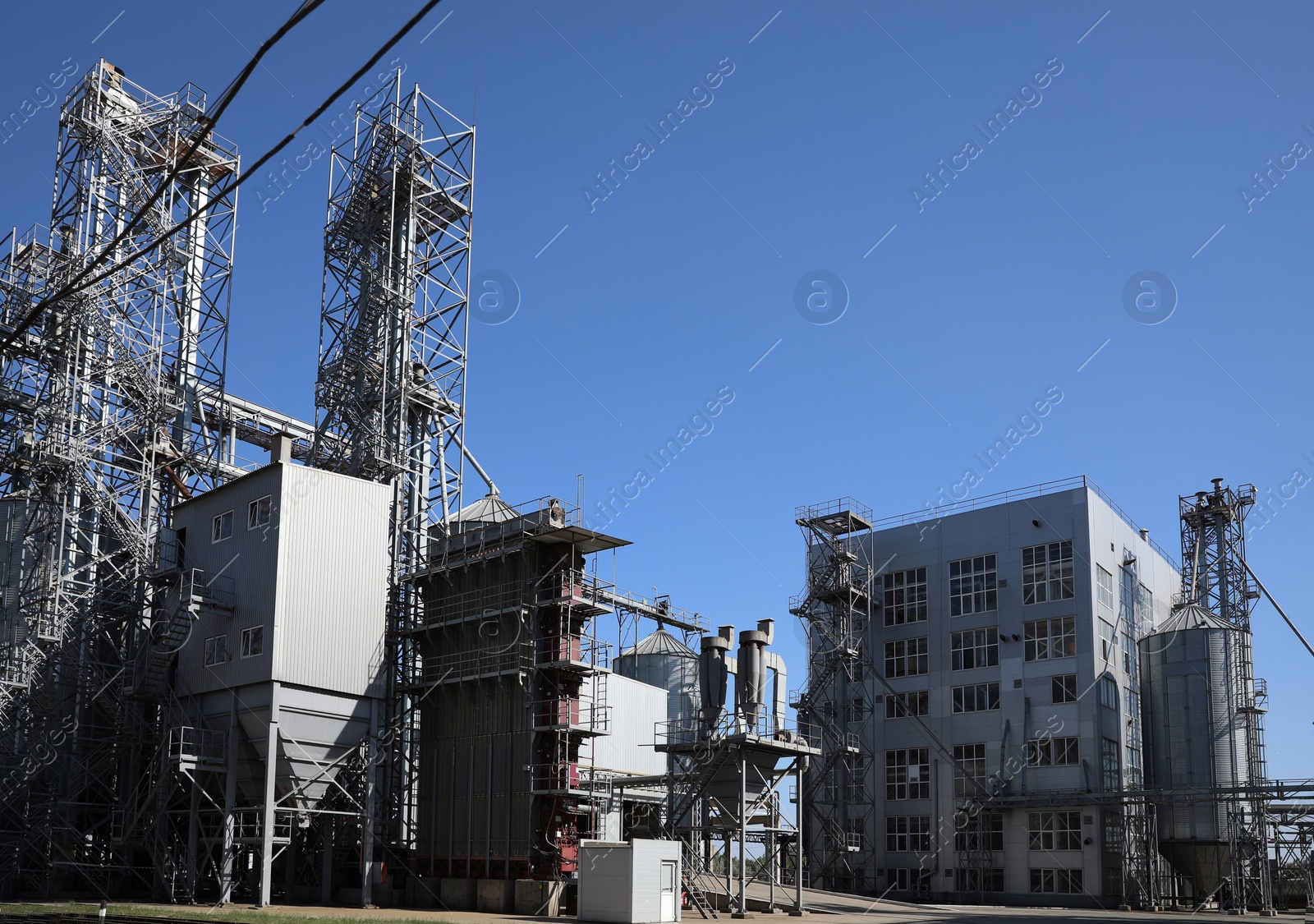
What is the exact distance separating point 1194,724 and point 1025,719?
8715 mm

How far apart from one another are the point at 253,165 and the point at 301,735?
33.6m

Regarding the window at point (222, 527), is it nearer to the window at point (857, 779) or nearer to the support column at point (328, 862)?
the support column at point (328, 862)

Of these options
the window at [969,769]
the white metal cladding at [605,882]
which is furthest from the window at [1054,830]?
the white metal cladding at [605,882]

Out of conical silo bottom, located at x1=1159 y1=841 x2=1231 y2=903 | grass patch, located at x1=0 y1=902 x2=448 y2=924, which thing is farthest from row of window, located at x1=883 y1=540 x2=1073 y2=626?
grass patch, located at x1=0 y1=902 x2=448 y2=924

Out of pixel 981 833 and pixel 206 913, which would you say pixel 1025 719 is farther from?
pixel 206 913

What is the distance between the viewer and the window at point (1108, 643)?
62438 millimetres

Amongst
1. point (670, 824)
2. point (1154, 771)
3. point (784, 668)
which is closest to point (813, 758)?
point (784, 668)

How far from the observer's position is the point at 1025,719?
6269cm

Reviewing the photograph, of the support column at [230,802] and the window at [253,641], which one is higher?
the window at [253,641]

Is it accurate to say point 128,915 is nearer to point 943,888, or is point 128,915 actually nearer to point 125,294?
point 125,294

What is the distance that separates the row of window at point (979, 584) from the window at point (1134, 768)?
31.3ft

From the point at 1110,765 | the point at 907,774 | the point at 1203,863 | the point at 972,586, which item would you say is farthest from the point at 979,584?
the point at 1203,863

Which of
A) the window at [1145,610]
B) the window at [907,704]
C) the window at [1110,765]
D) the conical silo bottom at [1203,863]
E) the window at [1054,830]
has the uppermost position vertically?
the window at [1145,610]

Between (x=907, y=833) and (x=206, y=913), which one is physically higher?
(x=206, y=913)
